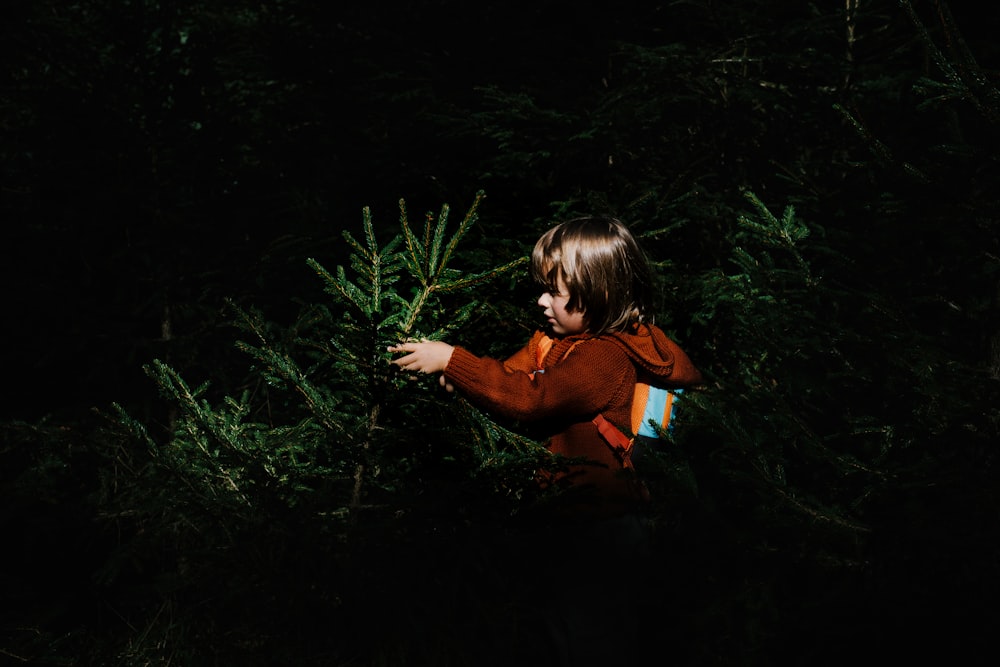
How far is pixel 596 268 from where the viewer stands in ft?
8.52

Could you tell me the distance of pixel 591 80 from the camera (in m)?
6.45

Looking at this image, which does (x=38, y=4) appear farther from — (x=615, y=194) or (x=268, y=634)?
(x=268, y=634)

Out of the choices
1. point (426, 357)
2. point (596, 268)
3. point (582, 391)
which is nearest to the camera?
point (426, 357)

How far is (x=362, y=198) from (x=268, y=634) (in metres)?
3.55

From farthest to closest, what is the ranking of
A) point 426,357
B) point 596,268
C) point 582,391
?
point 596,268 → point 582,391 → point 426,357

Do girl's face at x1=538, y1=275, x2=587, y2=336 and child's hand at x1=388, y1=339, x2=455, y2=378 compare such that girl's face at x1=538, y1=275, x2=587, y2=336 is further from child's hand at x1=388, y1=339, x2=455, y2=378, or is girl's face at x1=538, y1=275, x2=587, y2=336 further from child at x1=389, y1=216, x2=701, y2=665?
child's hand at x1=388, y1=339, x2=455, y2=378

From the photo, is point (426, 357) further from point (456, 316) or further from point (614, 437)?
point (614, 437)

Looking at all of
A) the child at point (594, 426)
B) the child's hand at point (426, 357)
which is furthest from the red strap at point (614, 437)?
the child's hand at point (426, 357)

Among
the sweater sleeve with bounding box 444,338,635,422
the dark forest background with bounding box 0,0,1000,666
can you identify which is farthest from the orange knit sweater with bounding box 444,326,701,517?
the dark forest background with bounding box 0,0,1000,666

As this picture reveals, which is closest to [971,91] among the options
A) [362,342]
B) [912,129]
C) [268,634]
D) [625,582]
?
[912,129]

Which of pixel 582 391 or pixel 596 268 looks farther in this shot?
pixel 596 268

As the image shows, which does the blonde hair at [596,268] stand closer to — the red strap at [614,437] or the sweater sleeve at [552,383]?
the sweater sleeve at [552,383]

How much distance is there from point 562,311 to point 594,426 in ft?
1.19

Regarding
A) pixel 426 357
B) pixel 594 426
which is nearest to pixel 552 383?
pixel 594 426
